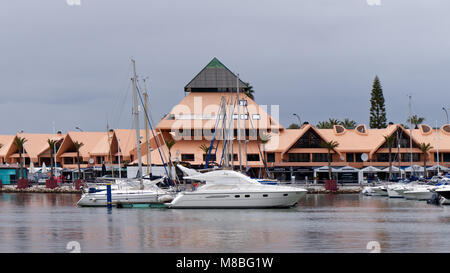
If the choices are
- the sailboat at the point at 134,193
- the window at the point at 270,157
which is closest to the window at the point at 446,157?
the window at the point at 270,157

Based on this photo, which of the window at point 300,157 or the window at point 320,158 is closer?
the window at point 300,157

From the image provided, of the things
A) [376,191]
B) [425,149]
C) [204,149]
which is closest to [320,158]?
[425,149]

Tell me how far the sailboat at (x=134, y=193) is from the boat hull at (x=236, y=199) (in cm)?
414

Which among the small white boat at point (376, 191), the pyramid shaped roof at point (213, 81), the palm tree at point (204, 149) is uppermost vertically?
the pyramid shaped roof at point (213, 81)

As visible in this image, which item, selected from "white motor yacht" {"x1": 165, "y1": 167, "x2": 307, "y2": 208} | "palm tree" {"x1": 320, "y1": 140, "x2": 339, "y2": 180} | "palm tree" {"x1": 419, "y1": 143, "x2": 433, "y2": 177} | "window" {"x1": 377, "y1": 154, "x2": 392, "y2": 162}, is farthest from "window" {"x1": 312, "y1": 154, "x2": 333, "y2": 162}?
"white motor yacht" {"x1": 165, "y1": 167, "x2": 307, "y2": 208}

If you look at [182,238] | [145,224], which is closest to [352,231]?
[182,238]

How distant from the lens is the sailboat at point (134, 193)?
6038 cm

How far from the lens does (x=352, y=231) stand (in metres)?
42.2

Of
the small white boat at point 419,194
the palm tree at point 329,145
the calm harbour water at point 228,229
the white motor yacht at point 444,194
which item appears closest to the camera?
the calm harbour water at point 228,229

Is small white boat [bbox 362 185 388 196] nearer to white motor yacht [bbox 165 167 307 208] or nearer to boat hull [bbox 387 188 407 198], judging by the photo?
boat hull [bbox 387 188 407 198]

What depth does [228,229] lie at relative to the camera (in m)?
43.1

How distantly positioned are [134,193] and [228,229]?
62.8 ft

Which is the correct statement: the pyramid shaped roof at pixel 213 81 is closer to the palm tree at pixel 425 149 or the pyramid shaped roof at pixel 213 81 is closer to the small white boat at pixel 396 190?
the palm tree at pixel 425 149

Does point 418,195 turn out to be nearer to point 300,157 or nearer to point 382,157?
point 300,157
